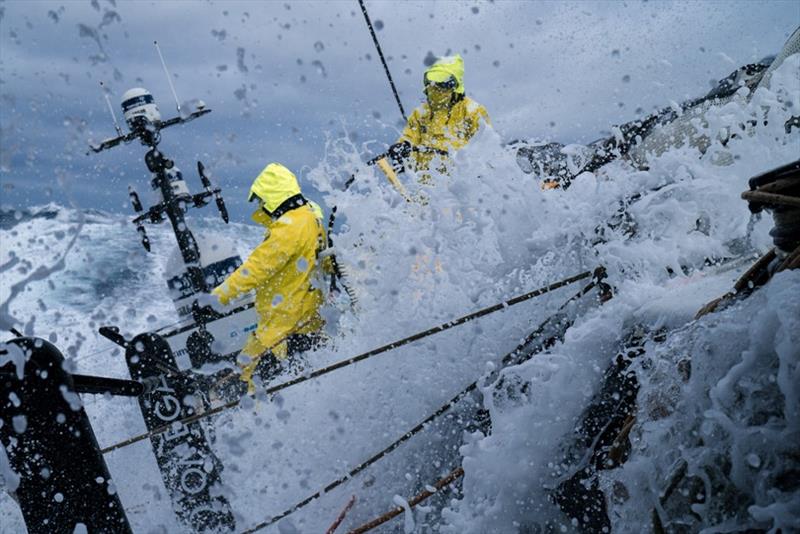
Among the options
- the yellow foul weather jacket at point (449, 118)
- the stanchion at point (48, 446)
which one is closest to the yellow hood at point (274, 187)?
the yellow foul weather jacket at point (449, 118)

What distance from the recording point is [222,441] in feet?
18.1

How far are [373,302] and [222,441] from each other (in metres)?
1.93

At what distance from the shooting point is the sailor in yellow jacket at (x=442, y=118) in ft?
20.5

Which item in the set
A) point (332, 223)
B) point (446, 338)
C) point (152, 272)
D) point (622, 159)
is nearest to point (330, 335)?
point (332, 223)

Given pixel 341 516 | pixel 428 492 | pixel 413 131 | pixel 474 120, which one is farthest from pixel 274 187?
pixel 428 492

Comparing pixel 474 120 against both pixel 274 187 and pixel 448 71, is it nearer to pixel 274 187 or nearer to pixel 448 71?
pixel 448 71

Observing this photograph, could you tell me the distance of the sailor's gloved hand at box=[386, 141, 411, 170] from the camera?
6113 mm

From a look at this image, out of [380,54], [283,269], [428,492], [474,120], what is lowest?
[428,492]

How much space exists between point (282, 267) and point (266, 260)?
0.17 m

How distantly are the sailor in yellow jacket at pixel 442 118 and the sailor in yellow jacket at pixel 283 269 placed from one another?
4.02 ft

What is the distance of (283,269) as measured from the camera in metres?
5.43

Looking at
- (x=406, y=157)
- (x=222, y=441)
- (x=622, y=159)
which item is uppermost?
(x=406, y=157)

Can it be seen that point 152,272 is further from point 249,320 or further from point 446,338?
point 446,338

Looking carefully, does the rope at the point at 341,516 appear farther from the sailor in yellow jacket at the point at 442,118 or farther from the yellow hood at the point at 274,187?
the sailor in yellow jacket at the point at 442,118
